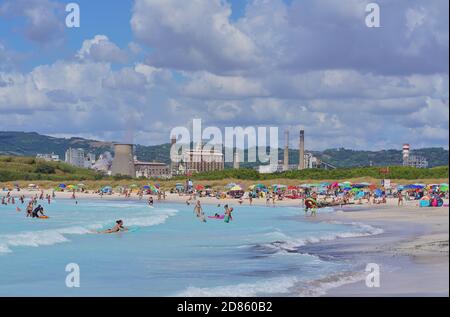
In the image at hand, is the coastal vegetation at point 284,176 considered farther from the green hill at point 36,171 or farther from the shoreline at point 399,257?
the shoreline at point 399,257

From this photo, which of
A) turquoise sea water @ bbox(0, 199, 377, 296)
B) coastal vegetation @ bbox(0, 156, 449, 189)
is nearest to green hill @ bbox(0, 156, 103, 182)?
coastal vegetation @ bbox(0, 156, 449, 189)

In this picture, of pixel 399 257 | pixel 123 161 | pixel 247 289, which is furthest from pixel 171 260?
pixel 123 161

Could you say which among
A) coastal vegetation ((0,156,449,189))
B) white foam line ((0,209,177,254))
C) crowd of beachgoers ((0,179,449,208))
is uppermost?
coastal vegetation ((0,156,449,189))

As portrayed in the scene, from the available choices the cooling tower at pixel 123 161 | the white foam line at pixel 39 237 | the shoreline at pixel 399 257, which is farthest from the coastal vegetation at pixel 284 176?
the white foam line at pixel 39 237

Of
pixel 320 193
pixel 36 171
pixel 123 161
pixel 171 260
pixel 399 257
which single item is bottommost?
pixel 171 260

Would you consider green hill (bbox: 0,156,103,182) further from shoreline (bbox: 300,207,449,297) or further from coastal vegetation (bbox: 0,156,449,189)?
shoreline (bbox: 300,207,449,297)

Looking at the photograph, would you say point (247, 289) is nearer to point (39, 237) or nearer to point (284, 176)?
point (39, 237)

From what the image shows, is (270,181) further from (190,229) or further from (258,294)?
(258,294)

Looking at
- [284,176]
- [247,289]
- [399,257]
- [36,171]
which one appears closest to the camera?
[247,289]
